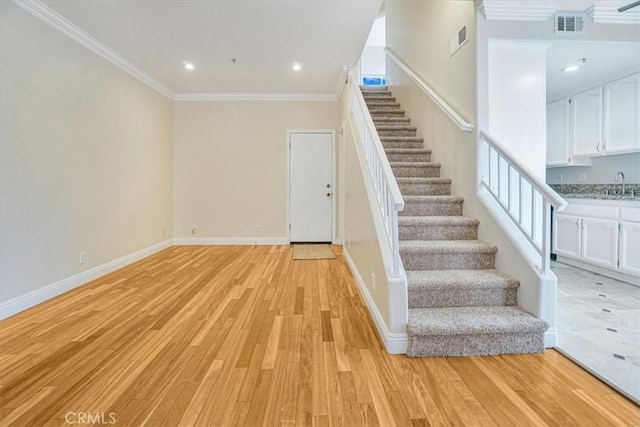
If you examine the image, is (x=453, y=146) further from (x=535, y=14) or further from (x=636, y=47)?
(x=636, y=47)

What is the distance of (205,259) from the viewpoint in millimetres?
4688

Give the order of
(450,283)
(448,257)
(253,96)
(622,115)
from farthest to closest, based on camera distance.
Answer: (253,96)
(622,115)
(448,257)
(450,283)

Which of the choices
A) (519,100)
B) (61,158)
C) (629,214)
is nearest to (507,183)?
(519,100)

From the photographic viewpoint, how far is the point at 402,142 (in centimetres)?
419

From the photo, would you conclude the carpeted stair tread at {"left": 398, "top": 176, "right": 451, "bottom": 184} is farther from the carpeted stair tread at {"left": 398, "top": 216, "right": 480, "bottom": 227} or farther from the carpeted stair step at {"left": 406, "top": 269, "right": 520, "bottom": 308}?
the carpeted stair step at {"left": 406, "top": 269, "right": 520, "bottom": 308}

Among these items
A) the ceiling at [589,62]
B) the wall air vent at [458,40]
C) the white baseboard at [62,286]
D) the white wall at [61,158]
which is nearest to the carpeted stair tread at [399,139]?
the wall air vent at [458,40]

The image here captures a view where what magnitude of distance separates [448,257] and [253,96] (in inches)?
182

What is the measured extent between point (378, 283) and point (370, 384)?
81 cm

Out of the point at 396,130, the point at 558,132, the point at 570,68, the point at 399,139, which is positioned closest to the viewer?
the point at 570,68

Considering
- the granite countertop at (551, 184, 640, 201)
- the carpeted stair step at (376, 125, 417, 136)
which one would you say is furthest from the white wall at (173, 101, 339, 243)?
the granite countertop at (551, 184, 640, 201)

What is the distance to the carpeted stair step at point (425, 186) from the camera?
340cm

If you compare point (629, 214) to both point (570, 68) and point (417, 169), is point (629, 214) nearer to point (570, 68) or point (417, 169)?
point (570, 68)

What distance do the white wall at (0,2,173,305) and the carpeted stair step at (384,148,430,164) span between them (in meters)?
3.41

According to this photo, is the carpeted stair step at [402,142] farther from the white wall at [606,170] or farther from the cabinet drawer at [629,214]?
the white wall at [606,170]
